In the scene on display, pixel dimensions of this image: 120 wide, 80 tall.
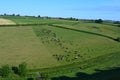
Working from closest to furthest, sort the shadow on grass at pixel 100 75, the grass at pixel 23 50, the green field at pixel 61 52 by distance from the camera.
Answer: the shadow on grass at pixel 100 75 → the green field at pixel 61 52 → the grass at pixel 23 50

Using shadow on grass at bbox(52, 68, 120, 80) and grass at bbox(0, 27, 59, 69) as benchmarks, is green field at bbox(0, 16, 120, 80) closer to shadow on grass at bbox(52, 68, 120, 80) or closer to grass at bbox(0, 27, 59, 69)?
grass at bbox(0, 27, 59, 69)

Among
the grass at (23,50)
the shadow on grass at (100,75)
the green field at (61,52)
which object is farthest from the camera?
the grass at (23,50)

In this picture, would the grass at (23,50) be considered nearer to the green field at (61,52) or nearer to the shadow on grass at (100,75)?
the green field at (61,52)

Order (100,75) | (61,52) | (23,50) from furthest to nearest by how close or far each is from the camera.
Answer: (23,50)
(61,52)
(100,75)

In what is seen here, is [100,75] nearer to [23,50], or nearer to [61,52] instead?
[61,52]

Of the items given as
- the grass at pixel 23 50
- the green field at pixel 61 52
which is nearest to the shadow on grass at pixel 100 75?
the green field at pixel 61 52

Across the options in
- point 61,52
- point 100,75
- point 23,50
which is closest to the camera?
point 100,75

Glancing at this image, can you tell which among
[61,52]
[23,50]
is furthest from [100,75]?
[23,50]

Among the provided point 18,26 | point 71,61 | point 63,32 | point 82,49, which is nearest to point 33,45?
point 82,49

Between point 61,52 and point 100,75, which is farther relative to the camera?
point 61,52

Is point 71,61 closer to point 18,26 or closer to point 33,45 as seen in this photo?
point 33,45
